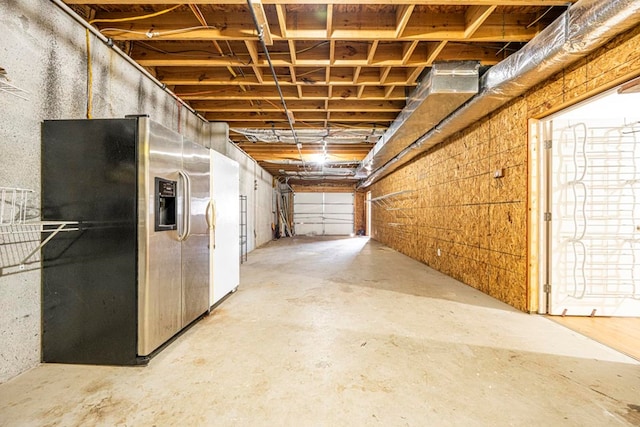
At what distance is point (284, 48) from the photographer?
10.0 feet

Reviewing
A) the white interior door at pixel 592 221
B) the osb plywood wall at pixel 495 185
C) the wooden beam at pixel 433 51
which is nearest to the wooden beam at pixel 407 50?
the wooden beam at pixel 433 51

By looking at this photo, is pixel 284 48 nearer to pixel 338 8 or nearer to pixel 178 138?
pixel 338 8

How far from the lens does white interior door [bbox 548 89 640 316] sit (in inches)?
111

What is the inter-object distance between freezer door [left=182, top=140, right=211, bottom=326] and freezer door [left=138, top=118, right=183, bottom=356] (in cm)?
13

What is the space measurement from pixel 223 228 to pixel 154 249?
123 cm

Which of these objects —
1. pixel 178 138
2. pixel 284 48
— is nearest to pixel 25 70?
pixel 178 138

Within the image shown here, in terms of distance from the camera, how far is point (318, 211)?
1296 cm

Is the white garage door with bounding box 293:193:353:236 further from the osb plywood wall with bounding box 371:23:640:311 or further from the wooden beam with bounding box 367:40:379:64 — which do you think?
the wooden beam with bounding box 367:40:379:64

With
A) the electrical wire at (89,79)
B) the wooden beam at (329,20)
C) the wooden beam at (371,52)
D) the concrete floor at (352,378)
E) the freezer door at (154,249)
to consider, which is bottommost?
the concrete floor at (352,378)

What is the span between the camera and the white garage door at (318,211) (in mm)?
12961

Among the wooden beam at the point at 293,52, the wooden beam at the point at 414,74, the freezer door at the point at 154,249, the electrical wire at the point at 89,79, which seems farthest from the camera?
the wooden beam at the point at 414,74

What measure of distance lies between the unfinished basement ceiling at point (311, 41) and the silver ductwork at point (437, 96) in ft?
0.57

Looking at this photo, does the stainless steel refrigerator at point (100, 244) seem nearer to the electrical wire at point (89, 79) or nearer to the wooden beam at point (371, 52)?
the electrical wire at point (89, 79)

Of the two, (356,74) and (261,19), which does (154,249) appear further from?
(356,74)
